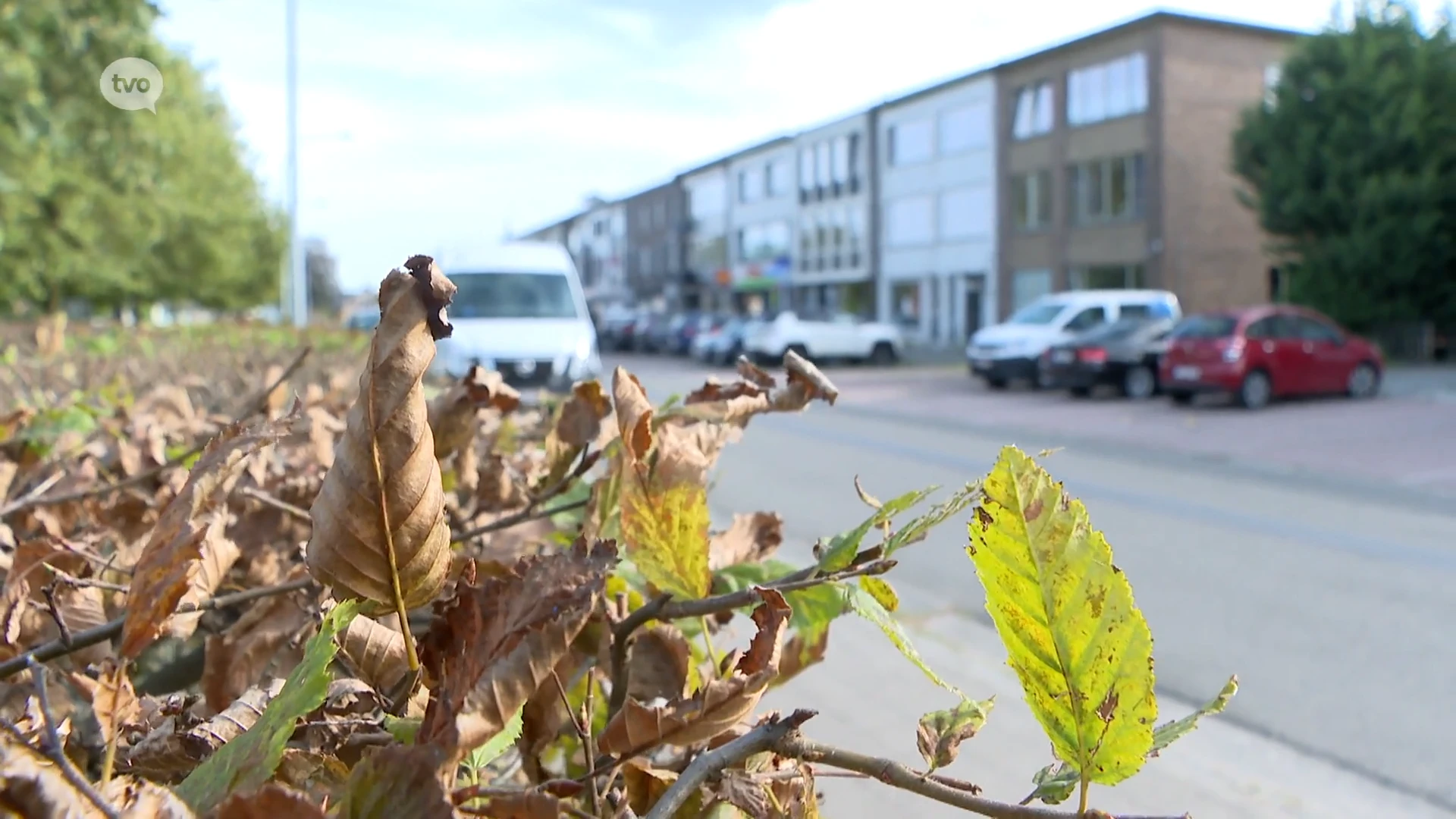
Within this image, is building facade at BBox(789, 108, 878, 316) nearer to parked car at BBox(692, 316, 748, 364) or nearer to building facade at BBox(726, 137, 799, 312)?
building facade at BBox(726, 137, 799, 312)

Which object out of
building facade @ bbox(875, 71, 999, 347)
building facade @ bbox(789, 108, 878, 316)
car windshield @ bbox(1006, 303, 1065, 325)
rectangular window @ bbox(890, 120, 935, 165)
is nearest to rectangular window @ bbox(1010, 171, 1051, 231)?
building facade @ bbox(875, 71, 999, 347)

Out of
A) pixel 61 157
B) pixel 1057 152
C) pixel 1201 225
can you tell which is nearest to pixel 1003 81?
pixel 1057 152

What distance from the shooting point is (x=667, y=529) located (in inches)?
40.5

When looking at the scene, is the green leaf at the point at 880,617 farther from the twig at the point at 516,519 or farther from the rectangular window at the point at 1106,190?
the rectangular window at the point at 1106,190

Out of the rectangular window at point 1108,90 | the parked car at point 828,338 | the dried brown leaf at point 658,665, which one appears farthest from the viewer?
the rectangular window at point 1108,90

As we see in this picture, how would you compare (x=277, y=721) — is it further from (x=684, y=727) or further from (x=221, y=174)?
(x=221, y=174)

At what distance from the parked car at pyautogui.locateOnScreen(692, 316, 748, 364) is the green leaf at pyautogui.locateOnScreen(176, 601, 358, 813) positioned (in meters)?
33.6

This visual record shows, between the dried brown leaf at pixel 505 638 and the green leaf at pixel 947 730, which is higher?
the dried brown leaf at pixel 505 638

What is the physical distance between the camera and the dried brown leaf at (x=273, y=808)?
0.57 metres

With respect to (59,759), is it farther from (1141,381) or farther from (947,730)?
(1141,381)

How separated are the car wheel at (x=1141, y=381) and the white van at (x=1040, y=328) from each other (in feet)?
5.54

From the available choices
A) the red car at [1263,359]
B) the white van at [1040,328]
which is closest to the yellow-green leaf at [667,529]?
the red car at [1263,359]

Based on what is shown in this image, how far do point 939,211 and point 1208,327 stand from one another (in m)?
27.5

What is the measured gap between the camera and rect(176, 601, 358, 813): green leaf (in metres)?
0.65
